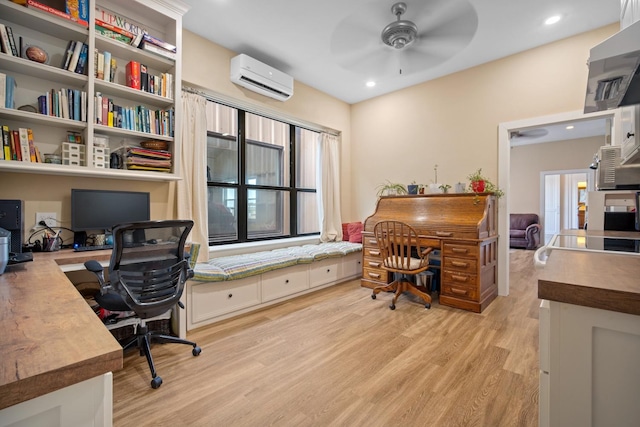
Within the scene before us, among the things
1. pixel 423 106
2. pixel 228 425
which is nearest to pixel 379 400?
pixel 228 425

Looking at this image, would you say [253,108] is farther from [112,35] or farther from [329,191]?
[329,191]

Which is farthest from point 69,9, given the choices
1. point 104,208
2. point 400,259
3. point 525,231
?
point 525,231

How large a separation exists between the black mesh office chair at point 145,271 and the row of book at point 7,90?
117cm

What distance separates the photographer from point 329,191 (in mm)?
4602

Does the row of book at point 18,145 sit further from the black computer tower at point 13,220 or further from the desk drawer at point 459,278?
the desk drawer at point 459,278

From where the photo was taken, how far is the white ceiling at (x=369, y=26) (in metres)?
2.44

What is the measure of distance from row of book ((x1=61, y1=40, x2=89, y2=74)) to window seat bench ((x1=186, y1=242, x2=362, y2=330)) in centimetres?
177

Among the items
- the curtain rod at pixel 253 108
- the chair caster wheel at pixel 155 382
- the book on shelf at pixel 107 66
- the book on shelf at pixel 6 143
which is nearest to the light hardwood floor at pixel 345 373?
the chair caster wheel at pixel 155 382

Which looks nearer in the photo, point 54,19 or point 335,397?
point 335,397

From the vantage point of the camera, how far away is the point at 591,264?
1.01 meters

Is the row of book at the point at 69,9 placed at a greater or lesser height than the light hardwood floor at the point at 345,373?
greater

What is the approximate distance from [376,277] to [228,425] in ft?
8.42

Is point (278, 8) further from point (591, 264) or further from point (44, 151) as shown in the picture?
point (591, 264)

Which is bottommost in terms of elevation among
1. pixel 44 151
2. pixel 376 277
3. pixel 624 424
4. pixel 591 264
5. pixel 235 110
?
pixel 376 277
